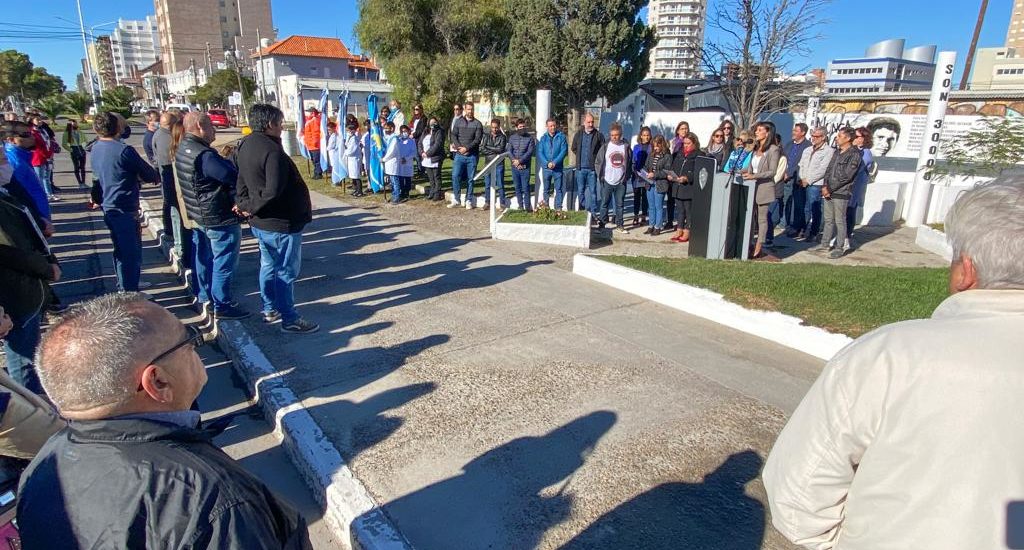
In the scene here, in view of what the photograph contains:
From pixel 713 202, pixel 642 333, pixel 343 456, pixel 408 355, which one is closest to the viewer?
pixel 343 456

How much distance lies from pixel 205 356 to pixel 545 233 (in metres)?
5.22

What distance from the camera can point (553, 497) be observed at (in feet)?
9.93

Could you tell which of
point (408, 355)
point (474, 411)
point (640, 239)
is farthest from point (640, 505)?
point (640, 239)

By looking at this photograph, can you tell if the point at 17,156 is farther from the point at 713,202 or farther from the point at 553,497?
the point at 713,202

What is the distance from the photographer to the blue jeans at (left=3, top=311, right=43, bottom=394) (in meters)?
3.52

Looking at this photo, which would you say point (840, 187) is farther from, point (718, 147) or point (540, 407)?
point (540, 407)

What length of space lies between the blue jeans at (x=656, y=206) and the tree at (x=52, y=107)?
52.6 meters

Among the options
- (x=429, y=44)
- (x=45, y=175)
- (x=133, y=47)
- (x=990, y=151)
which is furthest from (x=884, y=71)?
(x=133, y=47)

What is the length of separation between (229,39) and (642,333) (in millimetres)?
128072

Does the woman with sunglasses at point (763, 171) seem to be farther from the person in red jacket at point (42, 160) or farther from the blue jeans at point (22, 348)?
the person in red jacket at point (42, 160)

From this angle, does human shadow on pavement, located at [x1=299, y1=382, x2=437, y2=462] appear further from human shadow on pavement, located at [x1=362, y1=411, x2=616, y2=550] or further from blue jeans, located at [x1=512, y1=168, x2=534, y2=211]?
blue jeans, located at [x1=512, y1=168, x2=534, y2=211]

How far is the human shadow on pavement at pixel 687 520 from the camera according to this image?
8.88ft

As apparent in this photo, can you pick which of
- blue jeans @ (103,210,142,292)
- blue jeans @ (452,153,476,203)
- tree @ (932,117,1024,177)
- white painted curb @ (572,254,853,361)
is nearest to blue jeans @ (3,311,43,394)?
blue jeans @ (103,210,142,292)

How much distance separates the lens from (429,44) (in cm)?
1900
